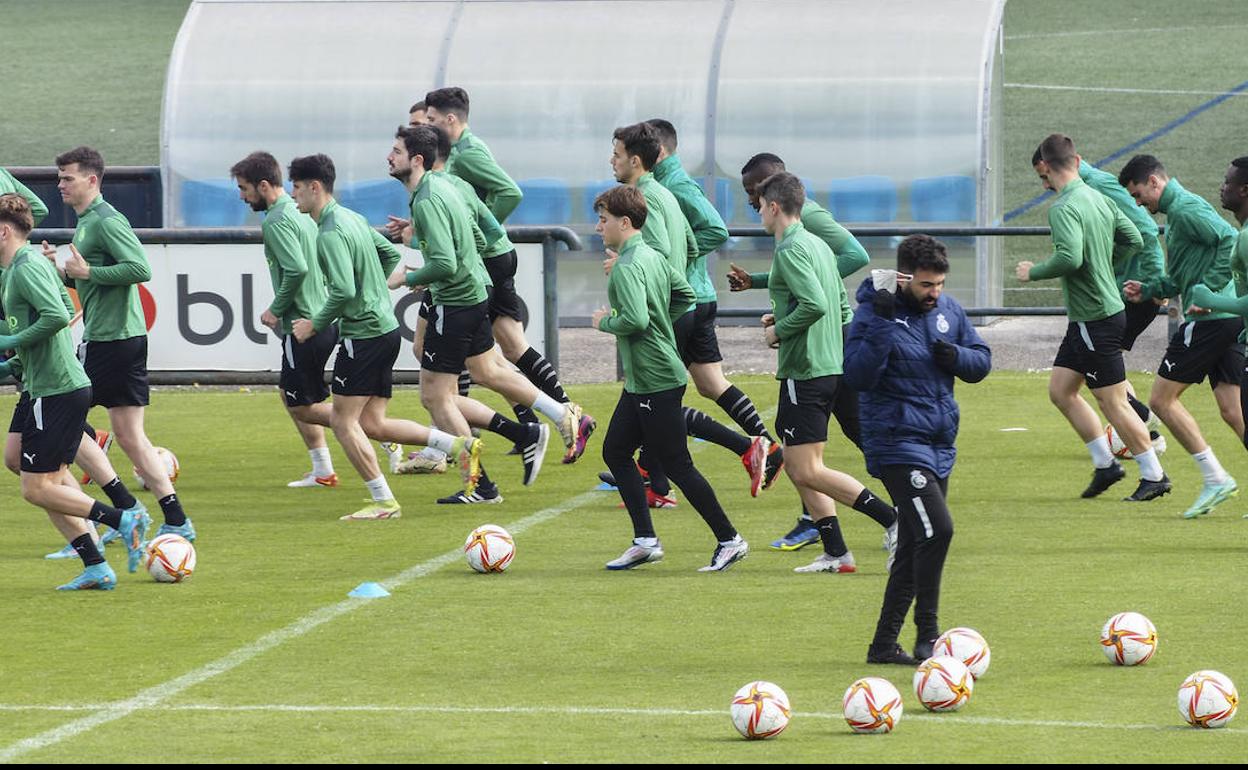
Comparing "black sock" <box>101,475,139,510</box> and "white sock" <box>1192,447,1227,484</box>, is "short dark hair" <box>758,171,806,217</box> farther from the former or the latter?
"black sock" <box>101,475,139,510</box>

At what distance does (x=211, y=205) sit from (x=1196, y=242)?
13.1m

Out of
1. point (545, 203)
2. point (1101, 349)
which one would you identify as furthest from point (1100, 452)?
point (545, 203)

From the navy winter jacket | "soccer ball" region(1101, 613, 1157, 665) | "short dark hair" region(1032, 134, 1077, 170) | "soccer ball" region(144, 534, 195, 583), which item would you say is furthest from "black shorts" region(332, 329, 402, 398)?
"soccer ball" region(1101, 613, 1157, 665)

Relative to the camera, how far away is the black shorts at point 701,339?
43.7 ft

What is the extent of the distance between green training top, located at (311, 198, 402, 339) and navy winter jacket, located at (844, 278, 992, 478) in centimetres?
480

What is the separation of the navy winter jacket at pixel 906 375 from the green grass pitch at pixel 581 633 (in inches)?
36.8

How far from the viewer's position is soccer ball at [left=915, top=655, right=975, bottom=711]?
7.86 meters

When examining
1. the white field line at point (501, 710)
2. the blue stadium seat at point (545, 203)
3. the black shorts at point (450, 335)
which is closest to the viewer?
the white field line at point (501, 710)

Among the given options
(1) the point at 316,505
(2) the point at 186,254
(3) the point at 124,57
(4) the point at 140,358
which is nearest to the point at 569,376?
(2) the point at 186,254

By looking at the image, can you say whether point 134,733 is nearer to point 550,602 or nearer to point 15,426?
point 550,602

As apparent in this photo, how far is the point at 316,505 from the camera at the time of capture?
13891mm

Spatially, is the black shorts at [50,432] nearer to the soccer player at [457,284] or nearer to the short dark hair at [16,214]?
the short dark hair at [16,214]

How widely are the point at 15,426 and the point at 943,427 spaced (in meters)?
5.13

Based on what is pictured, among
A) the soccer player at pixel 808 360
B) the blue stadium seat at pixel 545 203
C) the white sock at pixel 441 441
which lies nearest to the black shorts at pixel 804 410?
the soccer player at pixel 808 360
